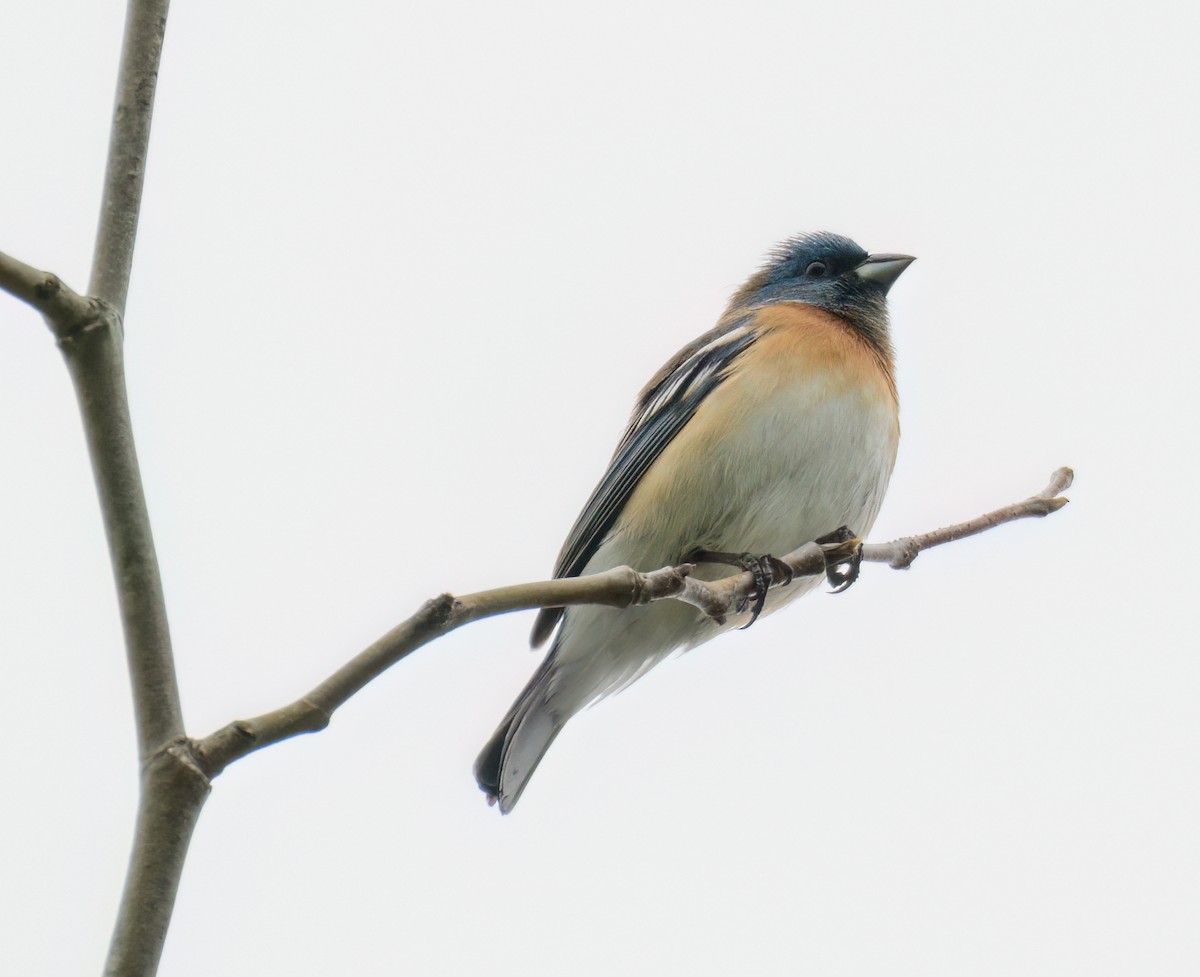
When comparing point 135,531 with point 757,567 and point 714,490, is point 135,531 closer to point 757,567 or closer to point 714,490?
point 757,567

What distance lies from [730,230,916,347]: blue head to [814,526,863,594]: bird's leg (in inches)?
67.7

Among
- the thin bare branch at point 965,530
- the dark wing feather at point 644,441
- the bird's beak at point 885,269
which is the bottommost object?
the thin bare branch at point 965,530

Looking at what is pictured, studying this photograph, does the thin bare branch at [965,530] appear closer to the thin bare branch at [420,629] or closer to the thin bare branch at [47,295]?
the thin bare branch at [420,629]

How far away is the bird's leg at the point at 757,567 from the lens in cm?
528

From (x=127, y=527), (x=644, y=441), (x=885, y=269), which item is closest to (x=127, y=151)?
(x=127, y=527)

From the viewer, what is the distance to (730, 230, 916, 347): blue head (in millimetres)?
7750

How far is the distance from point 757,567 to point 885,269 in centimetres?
312

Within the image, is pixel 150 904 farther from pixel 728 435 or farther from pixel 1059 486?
pixel 728 435

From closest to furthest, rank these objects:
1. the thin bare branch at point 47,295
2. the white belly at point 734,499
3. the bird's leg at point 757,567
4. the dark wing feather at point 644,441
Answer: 1. the thin bare branch at point 47,295
2. the bird's leg at point 757,567
3. the white belly at point 734,499
4. the dark wing feather at point 644,441

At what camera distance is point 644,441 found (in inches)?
271

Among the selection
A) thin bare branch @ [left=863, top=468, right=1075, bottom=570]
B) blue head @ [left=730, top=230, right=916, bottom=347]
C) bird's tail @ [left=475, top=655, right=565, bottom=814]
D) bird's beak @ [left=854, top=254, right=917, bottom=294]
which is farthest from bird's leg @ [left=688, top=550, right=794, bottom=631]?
bird's beak @ [left=854, top=254, right=917, bottom=294]

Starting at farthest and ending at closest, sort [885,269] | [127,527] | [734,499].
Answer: [885,269] → [734,499] → [127,527]

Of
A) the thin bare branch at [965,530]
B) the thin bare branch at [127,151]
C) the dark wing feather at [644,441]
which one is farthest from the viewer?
the dark wing feather at [644,441]

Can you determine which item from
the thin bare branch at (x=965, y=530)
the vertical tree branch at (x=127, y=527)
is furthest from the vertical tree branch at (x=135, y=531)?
the thin bare branch at (x=965, y=530)
